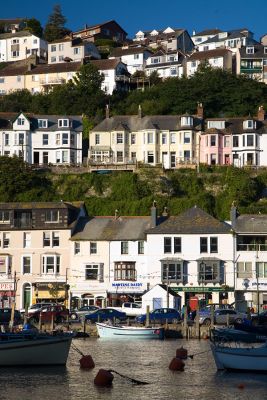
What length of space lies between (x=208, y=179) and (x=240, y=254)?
74.8 ft

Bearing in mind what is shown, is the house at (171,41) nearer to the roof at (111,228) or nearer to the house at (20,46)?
the house at (20,46)

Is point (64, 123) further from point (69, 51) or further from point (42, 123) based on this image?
point (69, 51)

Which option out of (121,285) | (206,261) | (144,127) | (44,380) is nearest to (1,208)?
(121,285)

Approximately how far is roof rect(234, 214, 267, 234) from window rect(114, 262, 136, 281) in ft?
32.1

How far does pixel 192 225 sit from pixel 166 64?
6827cm

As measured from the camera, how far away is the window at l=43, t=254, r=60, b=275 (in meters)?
92.6

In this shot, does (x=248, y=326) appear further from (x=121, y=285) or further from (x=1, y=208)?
(x=1, y=208)

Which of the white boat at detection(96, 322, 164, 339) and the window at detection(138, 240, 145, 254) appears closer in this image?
the white boat at detection(96, 322, 164, 339)

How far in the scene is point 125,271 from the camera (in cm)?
9075

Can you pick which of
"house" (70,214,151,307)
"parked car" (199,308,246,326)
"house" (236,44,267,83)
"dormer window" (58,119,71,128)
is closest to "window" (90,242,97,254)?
"house" (70,214,151,307)

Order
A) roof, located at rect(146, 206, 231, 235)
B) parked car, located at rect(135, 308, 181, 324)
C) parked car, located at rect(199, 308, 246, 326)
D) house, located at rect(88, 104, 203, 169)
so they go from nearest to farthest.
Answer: parked car, located at rect(199, 308, 246, 326)
parked car, located at rect(135, 308, 181, 324)
roof, located at rect(146, 206, 231, 235)
house, located at rect(88, 104, 203, 169)

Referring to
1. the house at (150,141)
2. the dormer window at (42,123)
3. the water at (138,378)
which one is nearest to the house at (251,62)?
the house at (150,141)

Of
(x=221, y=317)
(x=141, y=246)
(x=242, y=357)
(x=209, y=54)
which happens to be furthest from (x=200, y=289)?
(x=209, y=54)

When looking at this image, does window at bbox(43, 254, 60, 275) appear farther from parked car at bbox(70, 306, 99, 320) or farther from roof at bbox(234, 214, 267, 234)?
roof at bbox(234, 214, 267, 234)
